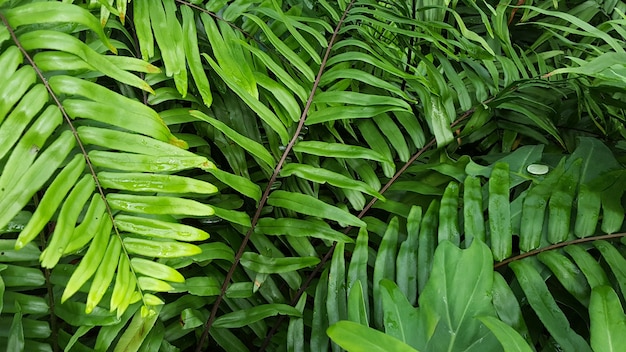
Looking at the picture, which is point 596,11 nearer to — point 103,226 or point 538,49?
point 538,49

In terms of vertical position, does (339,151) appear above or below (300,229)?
above

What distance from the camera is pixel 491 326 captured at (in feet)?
1.61

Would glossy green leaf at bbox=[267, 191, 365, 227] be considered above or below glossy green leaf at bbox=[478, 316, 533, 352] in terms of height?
below

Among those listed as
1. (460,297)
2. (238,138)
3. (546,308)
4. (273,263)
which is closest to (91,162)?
(238,138)

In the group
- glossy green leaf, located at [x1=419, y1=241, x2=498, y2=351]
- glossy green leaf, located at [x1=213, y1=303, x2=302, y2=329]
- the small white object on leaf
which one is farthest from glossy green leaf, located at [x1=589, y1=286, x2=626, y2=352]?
glossy green leaf, located at [x1=213, y1=303, x2=302, y2=329]

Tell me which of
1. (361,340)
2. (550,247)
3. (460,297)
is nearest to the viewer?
(361,340)

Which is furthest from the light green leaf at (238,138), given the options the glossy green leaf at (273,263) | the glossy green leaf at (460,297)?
the glossy green leaf at (460,297)

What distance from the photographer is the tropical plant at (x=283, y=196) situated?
1.88 feet

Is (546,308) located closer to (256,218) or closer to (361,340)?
(361,340)

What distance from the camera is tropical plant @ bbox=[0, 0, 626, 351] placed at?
573 millimetres

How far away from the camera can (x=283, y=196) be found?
77cm

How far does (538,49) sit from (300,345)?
1.02 meters

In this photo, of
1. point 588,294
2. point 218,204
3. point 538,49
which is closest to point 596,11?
point 538,49

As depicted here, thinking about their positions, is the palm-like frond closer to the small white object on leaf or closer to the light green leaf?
the light green leaf
